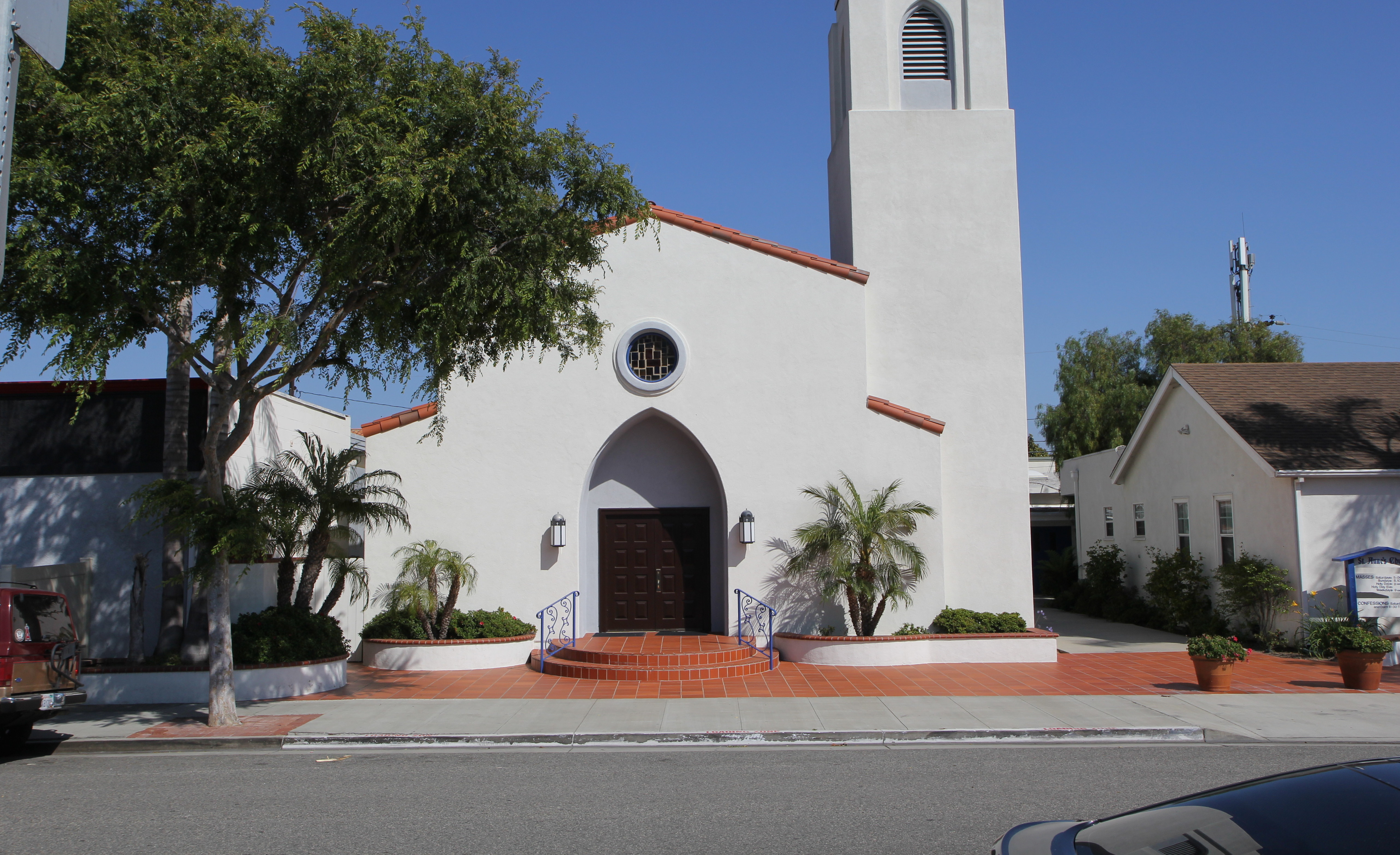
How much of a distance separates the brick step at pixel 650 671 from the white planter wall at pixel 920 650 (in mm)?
1021

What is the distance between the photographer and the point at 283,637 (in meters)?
12.9

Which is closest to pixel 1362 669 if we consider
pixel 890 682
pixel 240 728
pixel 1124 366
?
pixel 890 682

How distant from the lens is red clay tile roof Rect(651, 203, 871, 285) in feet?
54.1

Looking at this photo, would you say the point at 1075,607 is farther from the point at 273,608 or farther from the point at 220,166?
the point at 220,166

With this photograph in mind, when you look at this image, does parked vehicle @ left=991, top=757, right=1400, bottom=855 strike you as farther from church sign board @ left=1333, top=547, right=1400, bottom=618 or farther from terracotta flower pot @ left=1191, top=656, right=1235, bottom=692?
church sign board @ left=1333, top=547, right=1400, bottom=618

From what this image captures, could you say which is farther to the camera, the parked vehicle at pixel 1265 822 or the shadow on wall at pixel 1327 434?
the shadow on wall at pixel 1327 434

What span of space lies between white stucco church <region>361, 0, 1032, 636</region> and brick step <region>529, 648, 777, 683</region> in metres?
1.64

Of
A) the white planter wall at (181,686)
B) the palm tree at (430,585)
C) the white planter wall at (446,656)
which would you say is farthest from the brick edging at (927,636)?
the white planter wall at (181,686)

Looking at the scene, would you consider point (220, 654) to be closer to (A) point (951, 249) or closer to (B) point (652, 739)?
(B) point (652, 739)

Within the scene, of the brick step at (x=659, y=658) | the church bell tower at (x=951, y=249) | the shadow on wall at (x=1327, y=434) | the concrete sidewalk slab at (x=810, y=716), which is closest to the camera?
the concrete sidewalk slab at (x=810, y=716)

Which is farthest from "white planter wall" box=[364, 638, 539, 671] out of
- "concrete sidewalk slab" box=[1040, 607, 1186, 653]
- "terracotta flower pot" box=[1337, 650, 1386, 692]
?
"terracotta flower pot" box=[1337, 650, 1386, 692]

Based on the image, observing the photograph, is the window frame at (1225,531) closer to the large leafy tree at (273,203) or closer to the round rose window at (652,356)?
the round rose window at (652,356)

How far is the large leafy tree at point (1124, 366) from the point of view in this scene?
118ft

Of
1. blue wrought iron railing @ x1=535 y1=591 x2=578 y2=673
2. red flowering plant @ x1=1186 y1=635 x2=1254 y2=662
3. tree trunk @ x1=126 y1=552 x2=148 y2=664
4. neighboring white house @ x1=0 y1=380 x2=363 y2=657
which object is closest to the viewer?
red flowering plant @ x1=1186 y1=635 x2=1254 y2=662
